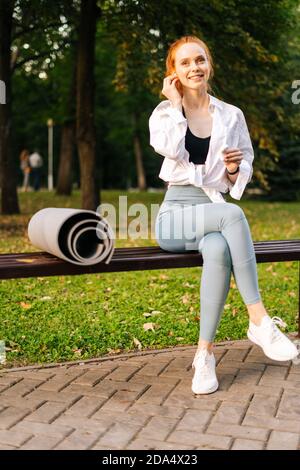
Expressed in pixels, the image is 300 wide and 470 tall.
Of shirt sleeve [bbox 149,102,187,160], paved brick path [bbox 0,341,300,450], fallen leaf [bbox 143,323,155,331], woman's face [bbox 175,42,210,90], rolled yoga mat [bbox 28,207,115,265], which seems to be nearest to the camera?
paved brick path [bbox 0,341,300,450]

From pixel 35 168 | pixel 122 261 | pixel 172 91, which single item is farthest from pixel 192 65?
pixel 35 168

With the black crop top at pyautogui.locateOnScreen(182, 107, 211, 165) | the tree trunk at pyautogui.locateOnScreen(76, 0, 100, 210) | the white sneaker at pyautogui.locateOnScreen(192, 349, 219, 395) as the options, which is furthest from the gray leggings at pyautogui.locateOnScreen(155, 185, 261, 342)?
the tree trunk at pyautogui.locateOnScreen(76, 0, 100, 210)

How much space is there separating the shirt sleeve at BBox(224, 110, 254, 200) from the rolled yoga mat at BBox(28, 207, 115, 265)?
35.6 inches

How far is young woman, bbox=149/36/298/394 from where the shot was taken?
352 cm

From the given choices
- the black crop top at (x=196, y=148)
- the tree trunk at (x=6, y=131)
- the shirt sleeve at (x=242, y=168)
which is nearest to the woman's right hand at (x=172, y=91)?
the black crop top at (x=196, y=148)

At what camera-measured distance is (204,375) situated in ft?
11.8

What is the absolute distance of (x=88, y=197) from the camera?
12.5 m

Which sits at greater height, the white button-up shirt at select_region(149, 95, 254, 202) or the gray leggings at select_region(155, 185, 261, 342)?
the white button-up shirt at select_region(149, 95, 254, 202)

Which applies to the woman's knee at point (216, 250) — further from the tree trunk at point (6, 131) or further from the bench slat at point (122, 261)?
the tree trunk at point (6, 131)

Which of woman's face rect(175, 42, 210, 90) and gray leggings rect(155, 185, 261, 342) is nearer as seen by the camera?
gray leggings rect(155, 185, 261, 342)

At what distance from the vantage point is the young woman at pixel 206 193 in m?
3.52

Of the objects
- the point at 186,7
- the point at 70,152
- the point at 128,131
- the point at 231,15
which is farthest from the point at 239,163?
the point at 128,131

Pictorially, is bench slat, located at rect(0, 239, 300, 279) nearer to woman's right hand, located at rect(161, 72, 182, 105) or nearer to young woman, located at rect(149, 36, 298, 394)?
young woman, located at rect(149, 36, 298, 394)
